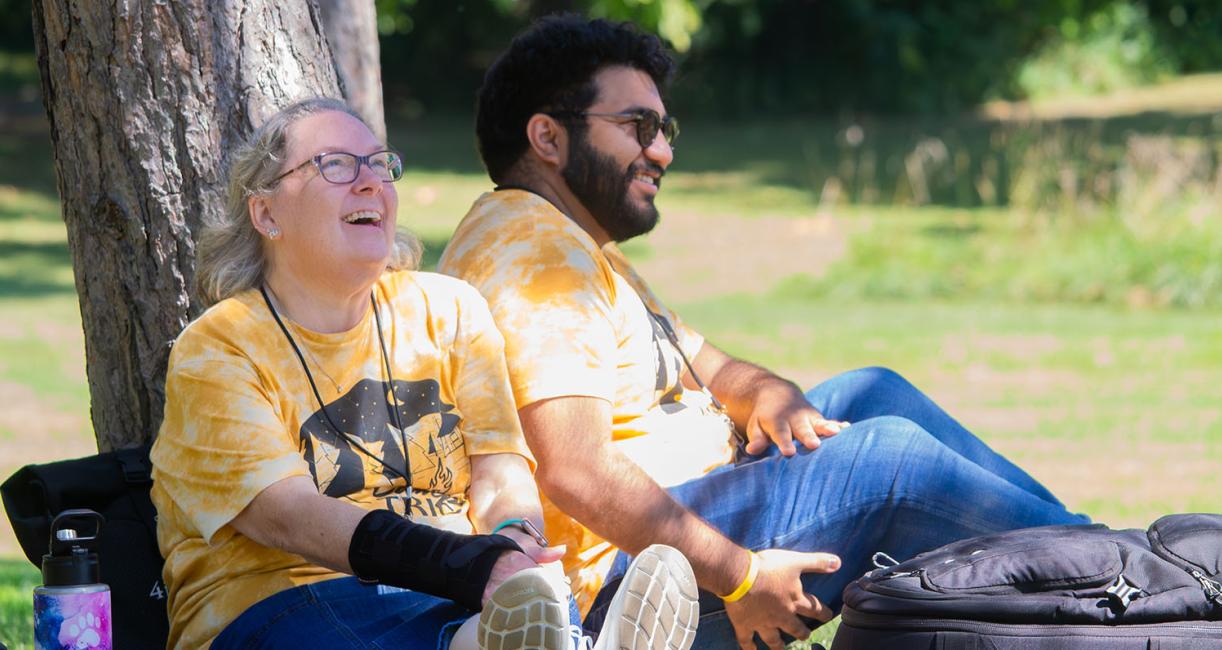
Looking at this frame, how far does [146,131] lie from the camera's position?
350 centimetres

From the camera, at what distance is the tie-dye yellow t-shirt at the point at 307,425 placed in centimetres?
269

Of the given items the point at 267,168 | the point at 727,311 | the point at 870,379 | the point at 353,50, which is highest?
the point at 353,50

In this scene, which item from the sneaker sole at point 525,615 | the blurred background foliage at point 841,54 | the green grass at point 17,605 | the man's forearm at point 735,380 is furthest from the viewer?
the blurred background foliage at point 841,54

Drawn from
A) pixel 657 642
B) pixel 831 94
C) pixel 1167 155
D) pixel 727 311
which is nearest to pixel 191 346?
pixel 657 642

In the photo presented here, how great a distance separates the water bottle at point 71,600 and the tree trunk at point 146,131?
3.16 feet

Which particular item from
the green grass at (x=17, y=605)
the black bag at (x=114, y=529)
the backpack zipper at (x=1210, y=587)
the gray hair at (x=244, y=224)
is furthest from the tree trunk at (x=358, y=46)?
the backpack zipper at (x=1210, y=587)

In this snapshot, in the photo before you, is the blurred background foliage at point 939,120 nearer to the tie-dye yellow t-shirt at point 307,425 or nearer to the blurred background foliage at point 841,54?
the blurred background foliage at point 841,54

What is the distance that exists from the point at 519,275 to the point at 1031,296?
A: 10.4 m

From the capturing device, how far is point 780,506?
3.27m

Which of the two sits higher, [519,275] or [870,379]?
[519,275]

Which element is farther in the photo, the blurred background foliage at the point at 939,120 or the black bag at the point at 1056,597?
the blurred background foliage at the point at 939,120

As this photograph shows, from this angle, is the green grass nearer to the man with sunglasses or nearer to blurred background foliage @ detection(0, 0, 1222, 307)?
the man with sunglasses

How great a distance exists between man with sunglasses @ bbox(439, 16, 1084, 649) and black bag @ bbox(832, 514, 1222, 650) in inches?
13.1

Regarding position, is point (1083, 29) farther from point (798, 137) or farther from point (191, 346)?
point (191, 346)
